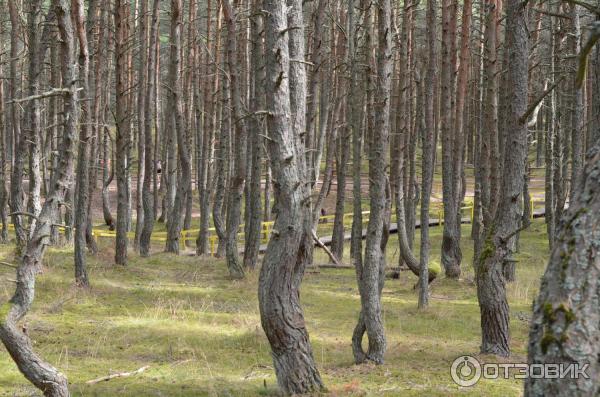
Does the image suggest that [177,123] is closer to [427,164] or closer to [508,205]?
[427,164]

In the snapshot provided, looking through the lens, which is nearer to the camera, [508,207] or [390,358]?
[508,207]

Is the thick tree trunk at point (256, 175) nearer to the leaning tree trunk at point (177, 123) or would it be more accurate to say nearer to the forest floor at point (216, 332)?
the forest floor at point (216, 332)

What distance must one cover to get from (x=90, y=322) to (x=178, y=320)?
133 centimetres

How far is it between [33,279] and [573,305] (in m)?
5.28

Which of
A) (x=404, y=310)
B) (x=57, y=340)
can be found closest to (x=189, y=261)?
(x=404, y=310)

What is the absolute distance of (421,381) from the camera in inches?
325

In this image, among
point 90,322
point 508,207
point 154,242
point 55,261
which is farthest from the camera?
point 154,242

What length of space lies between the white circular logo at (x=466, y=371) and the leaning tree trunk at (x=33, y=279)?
4326 mm

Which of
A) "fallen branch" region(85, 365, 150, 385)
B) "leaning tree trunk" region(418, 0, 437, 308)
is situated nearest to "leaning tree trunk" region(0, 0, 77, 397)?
"fallen branch" region(85, 365, 150, 385)

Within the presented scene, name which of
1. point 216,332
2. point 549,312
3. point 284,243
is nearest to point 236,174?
point 216,332

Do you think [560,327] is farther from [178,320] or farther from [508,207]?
[178,320]

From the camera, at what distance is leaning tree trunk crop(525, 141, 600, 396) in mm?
2729

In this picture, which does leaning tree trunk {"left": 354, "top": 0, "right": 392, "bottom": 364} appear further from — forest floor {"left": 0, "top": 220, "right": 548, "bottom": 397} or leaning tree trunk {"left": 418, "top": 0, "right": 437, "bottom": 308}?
leaning tree trunk {"left": 418, "top": 0, "right": 437, "bottom": 308}

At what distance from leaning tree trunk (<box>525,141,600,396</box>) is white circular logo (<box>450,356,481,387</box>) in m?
5.59
